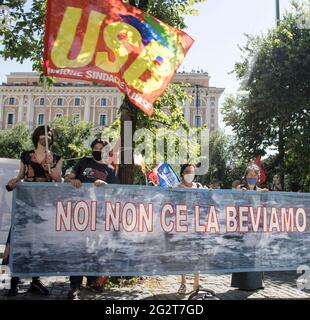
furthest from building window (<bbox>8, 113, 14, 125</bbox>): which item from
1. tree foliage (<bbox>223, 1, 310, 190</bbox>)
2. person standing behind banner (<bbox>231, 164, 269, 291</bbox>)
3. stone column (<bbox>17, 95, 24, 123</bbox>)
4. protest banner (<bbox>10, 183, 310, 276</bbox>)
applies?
protest banner (<bbox>10, 183, 310, 276</bbox>)

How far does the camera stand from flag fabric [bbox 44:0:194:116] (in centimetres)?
508

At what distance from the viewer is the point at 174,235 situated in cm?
547

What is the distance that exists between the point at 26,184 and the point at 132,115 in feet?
10.8

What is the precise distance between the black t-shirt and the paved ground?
161 cm

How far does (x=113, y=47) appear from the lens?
18.0 feet

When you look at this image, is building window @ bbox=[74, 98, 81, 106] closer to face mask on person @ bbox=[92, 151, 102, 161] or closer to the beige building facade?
the beige building facade

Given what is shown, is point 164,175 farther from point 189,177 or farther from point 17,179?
point 17,179

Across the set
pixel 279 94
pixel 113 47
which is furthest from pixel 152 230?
pixel 279 94

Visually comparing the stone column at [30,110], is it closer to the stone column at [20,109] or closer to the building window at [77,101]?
the stone column at [20,109]

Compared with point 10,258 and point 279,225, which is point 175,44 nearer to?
point 279,225

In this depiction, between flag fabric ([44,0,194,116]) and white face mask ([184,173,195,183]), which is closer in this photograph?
flag fabric ([44,0,194,116])

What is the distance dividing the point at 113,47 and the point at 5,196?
6687 millimetres

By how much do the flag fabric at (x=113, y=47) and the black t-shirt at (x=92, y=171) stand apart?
104cm
